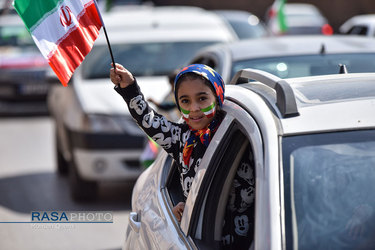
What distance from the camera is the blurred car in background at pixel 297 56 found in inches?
212

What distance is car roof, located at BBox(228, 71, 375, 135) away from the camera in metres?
2.53

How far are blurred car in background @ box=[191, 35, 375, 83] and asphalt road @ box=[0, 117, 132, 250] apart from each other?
1.65m

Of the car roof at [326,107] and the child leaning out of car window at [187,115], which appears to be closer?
the car roof at [326,107]

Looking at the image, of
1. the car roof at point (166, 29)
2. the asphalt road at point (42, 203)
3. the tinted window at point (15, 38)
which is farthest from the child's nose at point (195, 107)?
the tinted window at point (15, 38)

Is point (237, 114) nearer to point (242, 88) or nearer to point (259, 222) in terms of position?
point (242, 88)

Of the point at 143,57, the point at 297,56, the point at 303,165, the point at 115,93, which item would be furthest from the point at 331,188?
the point at 143,57

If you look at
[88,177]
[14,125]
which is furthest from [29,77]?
[88,177]

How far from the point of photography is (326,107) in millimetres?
2594

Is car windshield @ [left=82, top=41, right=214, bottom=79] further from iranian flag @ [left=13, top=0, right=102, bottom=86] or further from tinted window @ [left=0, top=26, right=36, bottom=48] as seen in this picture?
tinted window @ [left=0, top=26, right=36, bottom=48]

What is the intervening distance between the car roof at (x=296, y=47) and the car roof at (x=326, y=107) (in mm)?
2797

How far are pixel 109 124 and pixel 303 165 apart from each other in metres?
5.48

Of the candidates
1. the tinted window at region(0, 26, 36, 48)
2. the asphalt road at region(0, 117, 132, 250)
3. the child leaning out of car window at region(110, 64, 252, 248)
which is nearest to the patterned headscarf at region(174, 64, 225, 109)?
the child leaning out of car window at region(110, 64, 252, 248)

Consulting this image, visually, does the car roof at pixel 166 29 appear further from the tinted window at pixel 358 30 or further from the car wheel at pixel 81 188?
the tinted window at pixel 358 30

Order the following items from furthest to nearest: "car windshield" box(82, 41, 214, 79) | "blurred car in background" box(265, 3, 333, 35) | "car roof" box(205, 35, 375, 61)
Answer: "blurred car in background" box(265, 3, 333, 35) → "car windshield" box(82, 41, 214, 79) → "car roof" box(205, 35, 375, 61)
